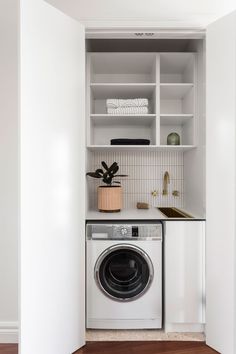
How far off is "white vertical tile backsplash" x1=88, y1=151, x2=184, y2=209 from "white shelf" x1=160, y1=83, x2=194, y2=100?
1.93ft

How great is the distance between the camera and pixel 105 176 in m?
2.24

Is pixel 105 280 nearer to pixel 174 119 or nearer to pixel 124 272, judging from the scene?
pixel 124 272

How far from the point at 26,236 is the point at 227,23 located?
74.8 inches

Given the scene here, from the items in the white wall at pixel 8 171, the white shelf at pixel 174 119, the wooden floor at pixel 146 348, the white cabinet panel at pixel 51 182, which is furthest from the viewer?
the white shelf at pixel 174 119

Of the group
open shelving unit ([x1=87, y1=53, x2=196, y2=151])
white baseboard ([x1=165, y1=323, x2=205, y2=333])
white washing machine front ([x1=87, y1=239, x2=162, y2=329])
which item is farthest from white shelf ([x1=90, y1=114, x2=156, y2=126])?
white baseboard ([x1=165, y1=323, x2=205, y2=333])

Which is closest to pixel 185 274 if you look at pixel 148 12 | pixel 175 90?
pixel 175 90

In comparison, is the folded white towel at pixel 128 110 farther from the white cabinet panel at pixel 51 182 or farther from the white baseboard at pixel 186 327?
the white baseboard at pixel 186 327

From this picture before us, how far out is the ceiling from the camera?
74.3 inches

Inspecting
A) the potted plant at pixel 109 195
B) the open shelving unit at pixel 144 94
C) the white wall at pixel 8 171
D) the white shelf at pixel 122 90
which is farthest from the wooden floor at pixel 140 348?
the white shelf at pixel 122 90

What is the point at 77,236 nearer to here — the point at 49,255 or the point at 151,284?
the point at 49,255

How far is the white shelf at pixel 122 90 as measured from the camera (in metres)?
2.21

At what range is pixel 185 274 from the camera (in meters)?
1.94

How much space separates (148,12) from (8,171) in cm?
164

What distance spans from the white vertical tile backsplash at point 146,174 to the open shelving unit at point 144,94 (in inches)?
7.5
